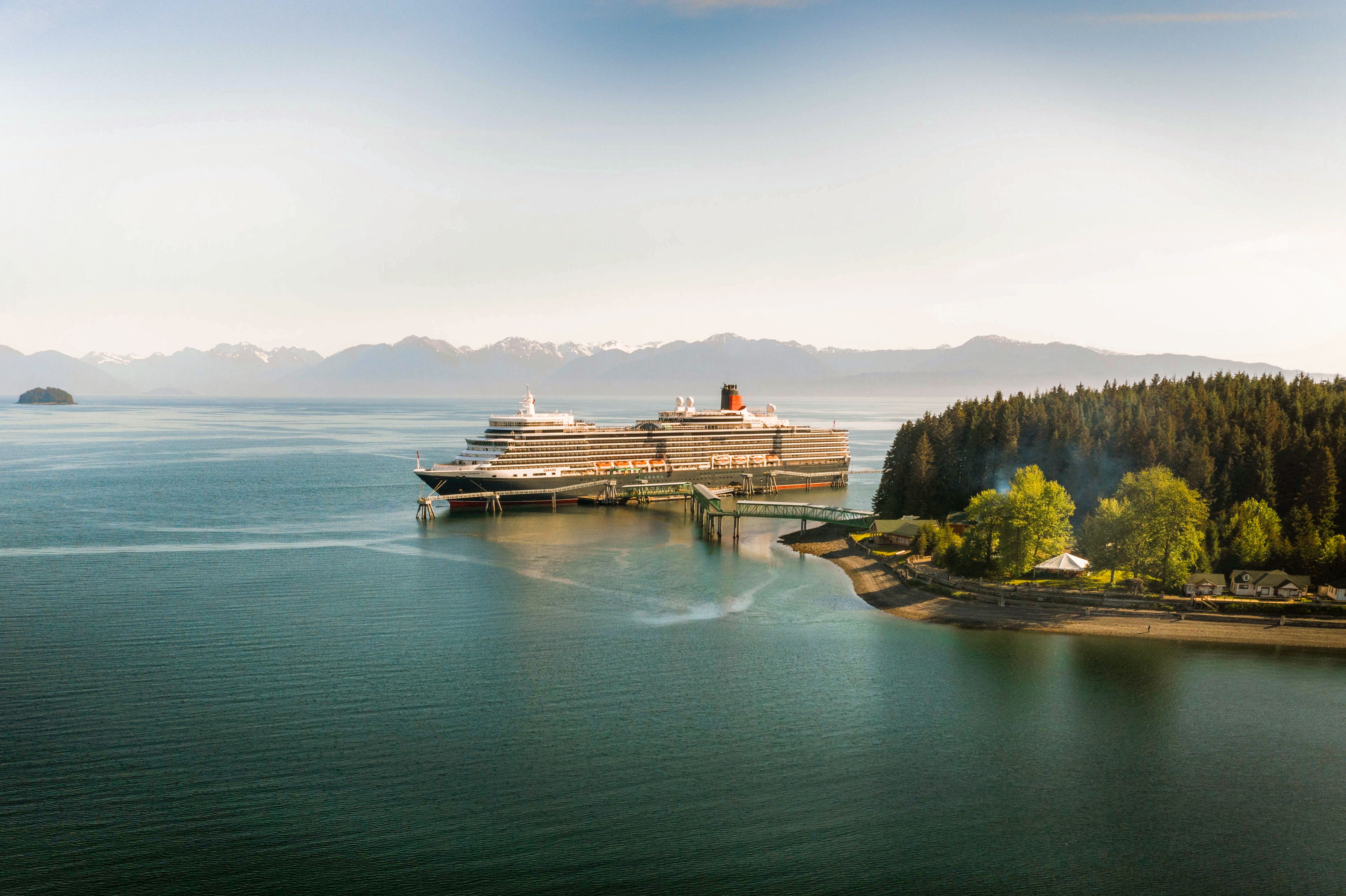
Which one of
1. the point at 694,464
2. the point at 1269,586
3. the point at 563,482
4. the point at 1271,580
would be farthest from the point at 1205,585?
the point at 694,464

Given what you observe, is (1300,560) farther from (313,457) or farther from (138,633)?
(313,457)

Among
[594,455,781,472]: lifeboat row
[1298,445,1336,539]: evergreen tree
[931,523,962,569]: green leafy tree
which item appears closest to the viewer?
[931,523,962,569]: green leafy tree

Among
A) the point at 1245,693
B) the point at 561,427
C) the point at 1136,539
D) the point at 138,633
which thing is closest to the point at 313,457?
the point at 561,427

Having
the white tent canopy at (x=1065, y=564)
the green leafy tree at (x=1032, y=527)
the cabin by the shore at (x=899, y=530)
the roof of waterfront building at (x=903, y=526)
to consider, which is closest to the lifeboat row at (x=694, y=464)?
the cabin by the shore at (x=899, y=530)

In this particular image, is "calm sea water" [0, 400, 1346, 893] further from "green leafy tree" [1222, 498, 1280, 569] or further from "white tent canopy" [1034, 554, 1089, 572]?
"green leafy tree" [1222, 498, 1280, 569]

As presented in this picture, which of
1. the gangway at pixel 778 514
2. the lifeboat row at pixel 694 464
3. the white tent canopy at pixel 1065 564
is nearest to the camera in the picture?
the white tent canopy at pixel 1065 564

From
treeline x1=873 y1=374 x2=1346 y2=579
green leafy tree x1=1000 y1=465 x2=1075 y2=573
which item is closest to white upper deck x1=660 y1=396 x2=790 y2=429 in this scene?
treeline x1=873 y1=374 x2=1346 y2=579

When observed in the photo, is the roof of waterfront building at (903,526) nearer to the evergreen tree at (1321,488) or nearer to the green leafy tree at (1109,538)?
the green leafy tree at (1109,538)
